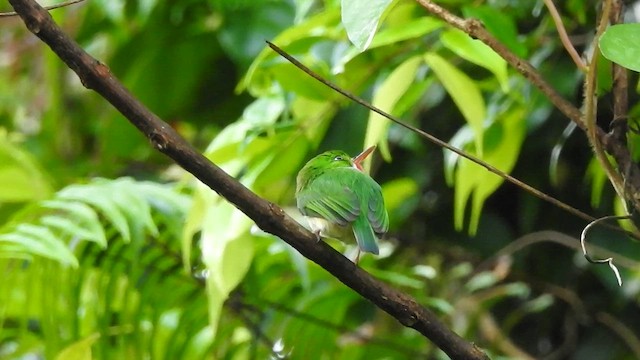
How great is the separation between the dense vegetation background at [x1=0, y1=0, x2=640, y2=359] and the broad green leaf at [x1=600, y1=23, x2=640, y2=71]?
26 cm

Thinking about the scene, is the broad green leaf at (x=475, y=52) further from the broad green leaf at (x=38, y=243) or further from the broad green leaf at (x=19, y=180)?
the broad green leaf at (x=19, y=180)

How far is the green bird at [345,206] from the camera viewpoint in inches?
26.3

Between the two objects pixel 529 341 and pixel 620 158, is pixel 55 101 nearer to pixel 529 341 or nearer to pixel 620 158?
pixel 529 341

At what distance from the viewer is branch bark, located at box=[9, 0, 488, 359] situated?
479 mm

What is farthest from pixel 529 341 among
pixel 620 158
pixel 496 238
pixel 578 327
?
pixel 620 158

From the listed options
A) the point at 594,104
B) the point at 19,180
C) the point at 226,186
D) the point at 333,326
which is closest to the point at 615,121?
the point at 594,104

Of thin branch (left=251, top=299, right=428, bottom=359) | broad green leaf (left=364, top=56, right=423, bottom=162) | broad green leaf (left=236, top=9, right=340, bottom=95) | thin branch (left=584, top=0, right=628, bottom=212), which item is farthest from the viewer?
thin branch (left=251, top=299, right=428, bottom=359)

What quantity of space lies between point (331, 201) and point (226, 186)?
188mm

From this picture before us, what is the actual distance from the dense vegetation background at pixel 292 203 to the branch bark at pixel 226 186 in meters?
0.22

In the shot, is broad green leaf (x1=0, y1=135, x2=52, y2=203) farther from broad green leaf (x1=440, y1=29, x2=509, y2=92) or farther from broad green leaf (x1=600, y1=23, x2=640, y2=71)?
broad green leaf (x1=600, y1=23, x2=640, y2=71)

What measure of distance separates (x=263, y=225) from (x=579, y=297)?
870 millimetres

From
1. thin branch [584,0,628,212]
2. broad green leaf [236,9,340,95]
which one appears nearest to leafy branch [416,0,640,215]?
thin branch [584,0,628,212]

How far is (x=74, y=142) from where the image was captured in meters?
1.70

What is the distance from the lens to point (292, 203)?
140cm
